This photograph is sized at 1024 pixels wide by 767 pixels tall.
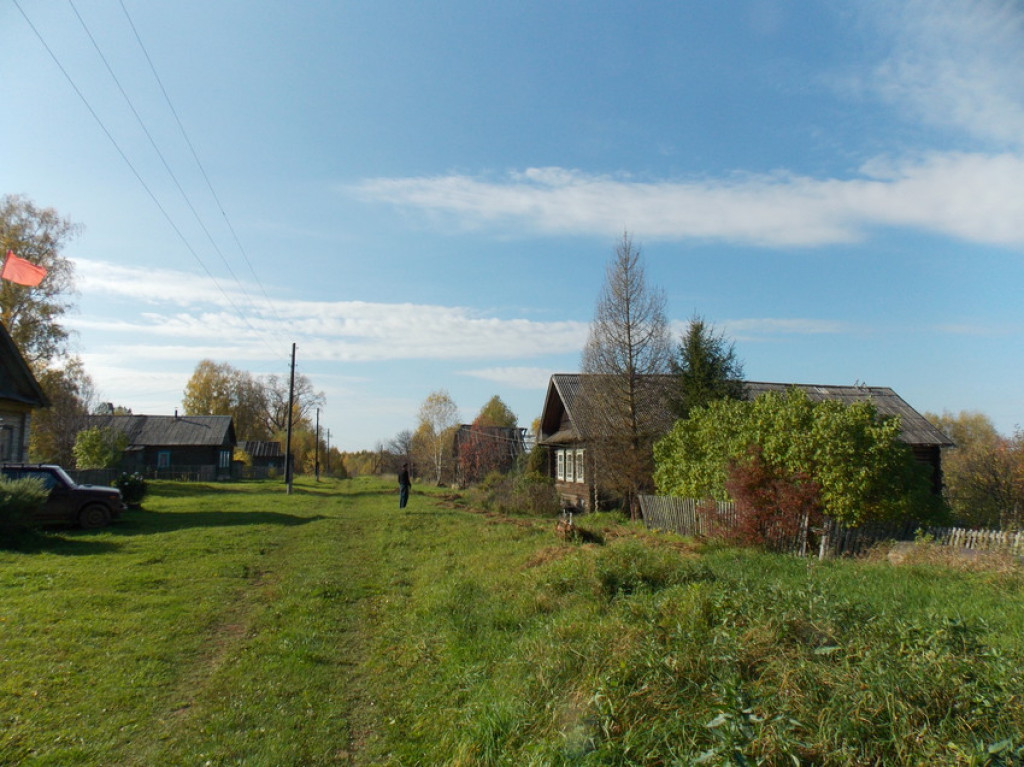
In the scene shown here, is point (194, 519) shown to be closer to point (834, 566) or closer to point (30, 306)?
point (834, 566)

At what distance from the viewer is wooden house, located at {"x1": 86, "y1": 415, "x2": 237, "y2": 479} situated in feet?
182

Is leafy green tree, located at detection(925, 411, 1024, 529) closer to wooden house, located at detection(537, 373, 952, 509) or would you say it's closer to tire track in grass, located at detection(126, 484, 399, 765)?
wooden house, located at detection(537, 373, 952, 509)

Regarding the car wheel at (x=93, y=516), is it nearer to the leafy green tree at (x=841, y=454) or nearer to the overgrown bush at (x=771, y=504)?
the overgrown bush at (x=771, y=504)

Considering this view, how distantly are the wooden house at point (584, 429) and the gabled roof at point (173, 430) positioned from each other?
34060mm

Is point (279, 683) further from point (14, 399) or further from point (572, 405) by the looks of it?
point (572, 405)

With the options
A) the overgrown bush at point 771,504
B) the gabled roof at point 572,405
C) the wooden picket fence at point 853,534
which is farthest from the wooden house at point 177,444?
the overgrown bush at point 771,504

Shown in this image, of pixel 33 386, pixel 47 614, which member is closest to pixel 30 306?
pixel 33 386

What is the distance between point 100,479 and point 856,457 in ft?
95.9

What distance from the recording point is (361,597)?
10336 mm

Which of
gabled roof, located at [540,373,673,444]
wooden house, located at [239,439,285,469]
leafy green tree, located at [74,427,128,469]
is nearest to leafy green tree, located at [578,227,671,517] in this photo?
gabled roof, located at [540,373,673,444]

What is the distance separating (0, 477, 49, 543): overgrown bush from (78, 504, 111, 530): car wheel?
2.42 meters

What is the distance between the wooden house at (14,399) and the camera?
66.5ft

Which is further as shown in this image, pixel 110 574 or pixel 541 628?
pixel 110 574

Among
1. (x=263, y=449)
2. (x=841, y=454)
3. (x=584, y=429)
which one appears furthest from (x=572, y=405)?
(x=263, y=449)
